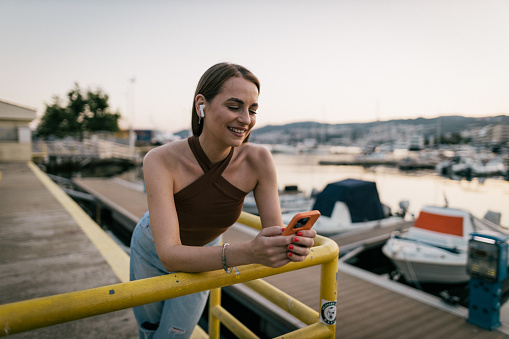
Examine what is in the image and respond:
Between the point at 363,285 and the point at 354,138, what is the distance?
13607 cm

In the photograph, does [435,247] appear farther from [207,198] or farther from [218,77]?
[218,77]

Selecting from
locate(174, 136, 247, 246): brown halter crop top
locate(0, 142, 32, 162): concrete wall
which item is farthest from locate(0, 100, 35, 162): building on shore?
locate(174, 136, 247, 246): brown halter crop top

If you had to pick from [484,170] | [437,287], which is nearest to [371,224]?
[437,287]

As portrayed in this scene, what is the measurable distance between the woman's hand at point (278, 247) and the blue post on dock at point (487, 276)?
13.7ft

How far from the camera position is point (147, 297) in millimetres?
1171

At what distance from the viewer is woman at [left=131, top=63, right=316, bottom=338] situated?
1.23 metres

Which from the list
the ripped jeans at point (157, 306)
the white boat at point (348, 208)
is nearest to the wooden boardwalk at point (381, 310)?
the ripped jeans at point (157, 306)

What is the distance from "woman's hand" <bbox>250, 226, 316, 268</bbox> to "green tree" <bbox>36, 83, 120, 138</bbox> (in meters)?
53.2

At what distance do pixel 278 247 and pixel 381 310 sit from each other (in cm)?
426

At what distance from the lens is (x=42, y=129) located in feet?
153

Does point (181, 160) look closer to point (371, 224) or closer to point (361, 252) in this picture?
point (361, 252)

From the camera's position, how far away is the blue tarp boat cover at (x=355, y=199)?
405 inches

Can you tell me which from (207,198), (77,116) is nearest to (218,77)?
(207,198)

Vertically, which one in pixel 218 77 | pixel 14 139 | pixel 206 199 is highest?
pixel 218 77
